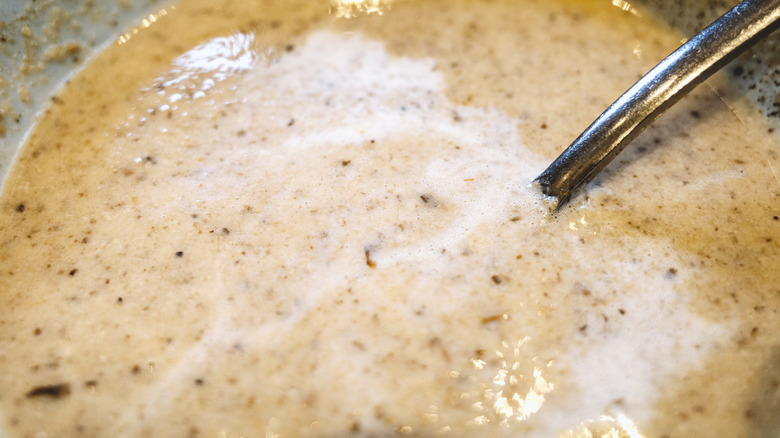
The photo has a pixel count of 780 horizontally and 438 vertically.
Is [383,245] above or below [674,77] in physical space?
below

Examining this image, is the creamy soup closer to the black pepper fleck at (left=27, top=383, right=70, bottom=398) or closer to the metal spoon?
the black pepper fleck at (left=27, top=383, right=70, bottom=398)

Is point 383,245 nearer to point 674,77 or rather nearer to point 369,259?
point 369,259

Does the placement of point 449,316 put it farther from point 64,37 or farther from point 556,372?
point 64,37

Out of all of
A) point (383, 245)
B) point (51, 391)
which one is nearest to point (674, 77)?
point (383, 245)

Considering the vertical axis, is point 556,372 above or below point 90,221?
below

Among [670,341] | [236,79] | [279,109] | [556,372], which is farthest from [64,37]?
[670,341]

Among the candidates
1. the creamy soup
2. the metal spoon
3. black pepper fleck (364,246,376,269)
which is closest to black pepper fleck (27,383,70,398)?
the creamy soup
